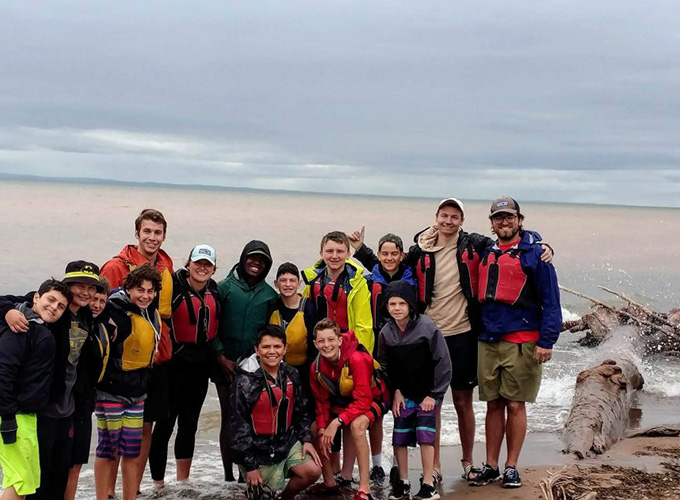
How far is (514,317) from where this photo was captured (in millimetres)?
6277

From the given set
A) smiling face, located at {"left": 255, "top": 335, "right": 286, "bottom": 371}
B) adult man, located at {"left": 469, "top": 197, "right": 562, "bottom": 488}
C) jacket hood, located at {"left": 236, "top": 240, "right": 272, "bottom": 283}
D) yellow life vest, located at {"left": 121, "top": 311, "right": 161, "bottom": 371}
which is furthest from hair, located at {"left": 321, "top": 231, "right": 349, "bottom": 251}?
yellow life vest, located at {"left": 121, "top": 311, "right": 161, "bottom": 371}

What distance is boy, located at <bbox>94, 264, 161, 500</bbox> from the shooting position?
5.67 meters

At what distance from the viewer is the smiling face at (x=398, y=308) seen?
19.7 ft

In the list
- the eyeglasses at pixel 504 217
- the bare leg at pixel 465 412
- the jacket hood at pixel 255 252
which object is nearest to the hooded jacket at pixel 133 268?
the jacket hood at pixel 255 252

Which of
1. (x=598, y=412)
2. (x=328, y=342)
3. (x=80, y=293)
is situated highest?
(x=80, y=293)

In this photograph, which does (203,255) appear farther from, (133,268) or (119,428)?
(119,428)

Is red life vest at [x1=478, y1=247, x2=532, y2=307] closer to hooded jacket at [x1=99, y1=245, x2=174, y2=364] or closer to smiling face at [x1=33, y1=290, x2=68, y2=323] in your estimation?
hooded jacket at [x1=99, y1=245, x2=174, y2=364]

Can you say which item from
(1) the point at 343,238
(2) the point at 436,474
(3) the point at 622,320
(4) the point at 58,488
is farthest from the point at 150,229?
(3) the point at 622,320

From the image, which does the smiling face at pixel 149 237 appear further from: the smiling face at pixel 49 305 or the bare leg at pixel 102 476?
the bare leg at pixel 102 476

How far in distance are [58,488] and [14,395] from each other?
0.80 metres

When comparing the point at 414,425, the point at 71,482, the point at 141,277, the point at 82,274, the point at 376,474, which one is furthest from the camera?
the point at 376,474

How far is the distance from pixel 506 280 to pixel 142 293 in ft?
9.21

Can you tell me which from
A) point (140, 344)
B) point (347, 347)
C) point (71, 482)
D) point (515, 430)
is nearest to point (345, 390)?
point (347, 347)

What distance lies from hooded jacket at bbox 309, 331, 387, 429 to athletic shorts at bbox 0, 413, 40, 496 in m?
2.14
